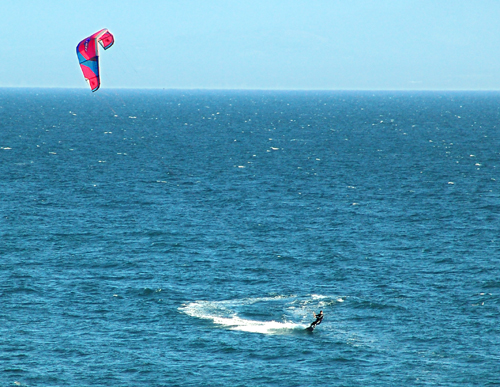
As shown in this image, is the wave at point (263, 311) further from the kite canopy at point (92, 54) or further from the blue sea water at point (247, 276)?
the kite canopy at point (92, 54)

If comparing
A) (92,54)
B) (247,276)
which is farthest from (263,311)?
(92,54)

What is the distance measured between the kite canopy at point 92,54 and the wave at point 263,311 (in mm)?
23850

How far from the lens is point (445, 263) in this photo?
79.2 metres

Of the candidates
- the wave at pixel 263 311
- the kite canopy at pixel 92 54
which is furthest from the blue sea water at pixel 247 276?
the kite canopy at pixel 92 54

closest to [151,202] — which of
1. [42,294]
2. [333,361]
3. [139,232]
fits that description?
[139,232]

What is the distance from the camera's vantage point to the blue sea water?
54.8 meters

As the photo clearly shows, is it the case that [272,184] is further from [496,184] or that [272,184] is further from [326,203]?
[496,184]

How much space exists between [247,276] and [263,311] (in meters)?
10.2

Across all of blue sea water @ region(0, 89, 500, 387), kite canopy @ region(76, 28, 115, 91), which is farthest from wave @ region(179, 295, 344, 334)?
kite canopy @ region(76, 28, 115, 91)

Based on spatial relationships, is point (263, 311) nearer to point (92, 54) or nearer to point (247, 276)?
point (247, 276)

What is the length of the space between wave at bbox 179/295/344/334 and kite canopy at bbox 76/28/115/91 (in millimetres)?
23850

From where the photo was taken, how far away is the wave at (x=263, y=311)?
204 ft

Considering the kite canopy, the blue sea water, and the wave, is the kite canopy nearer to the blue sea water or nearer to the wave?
the blue sea water

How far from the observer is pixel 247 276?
75500mm
